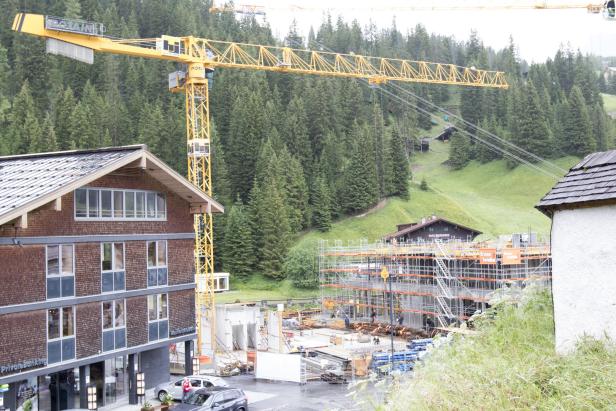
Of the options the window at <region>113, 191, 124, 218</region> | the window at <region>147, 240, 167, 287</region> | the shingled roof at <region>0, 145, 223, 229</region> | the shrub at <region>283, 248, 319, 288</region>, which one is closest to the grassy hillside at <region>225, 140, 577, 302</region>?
the shrub at <region>283, 248, 319, 288</region>

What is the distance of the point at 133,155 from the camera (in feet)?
79.4

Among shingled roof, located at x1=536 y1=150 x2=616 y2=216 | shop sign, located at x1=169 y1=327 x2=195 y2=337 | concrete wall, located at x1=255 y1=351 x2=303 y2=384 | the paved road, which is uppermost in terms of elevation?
shingled roof, located at x1=536 y1=150 x2=616 y2=216

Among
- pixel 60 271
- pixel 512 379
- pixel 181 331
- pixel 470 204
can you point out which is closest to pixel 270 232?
pixel 470 204

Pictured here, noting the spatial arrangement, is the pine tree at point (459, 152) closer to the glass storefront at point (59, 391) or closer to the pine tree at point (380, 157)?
the pine tree at point (380, 157)

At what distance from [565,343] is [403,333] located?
3497 centimetres

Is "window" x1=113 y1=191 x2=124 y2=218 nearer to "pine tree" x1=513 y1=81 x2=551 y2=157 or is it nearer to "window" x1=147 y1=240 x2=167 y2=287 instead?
"window" x1=147 y1=240 x2=167 y2=287

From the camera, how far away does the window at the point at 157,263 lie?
2614 centimetres

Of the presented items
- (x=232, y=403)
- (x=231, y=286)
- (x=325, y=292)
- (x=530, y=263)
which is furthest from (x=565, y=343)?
(x=231, y=286)

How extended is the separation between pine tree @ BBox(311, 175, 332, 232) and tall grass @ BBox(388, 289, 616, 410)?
68.1m

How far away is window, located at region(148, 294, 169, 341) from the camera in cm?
2608

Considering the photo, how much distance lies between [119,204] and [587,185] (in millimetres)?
17956

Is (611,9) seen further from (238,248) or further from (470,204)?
(238,248)

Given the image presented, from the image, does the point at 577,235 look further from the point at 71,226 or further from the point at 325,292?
the point at 325,292

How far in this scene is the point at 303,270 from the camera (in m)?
66.2
